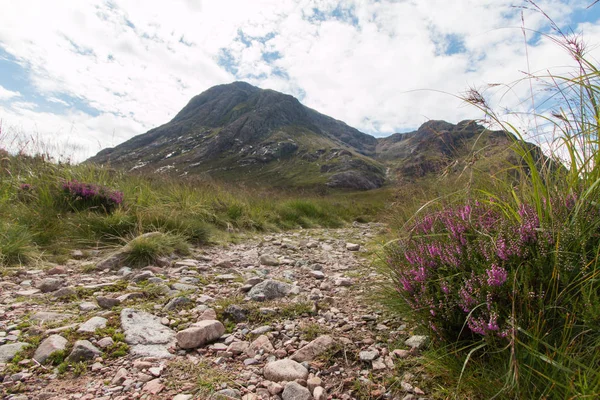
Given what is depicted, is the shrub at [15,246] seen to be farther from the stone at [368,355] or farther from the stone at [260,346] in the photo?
the stone at [368,355]

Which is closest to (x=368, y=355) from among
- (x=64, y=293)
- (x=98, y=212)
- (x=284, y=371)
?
(x=284, y=371)

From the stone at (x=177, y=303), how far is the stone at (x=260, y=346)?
111cm

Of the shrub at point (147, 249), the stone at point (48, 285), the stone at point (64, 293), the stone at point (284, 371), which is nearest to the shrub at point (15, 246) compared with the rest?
the stone at point (48, 285)

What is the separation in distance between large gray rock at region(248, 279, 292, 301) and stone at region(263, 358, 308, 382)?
4.51 ft

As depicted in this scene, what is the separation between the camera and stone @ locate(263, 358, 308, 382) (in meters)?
2.03

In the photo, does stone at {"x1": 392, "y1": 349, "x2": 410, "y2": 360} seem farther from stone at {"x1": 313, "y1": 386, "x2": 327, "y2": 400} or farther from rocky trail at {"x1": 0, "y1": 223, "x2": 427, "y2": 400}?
stone at {"x1": 313, "y1": 386, "x2": 327, "y2": 400}

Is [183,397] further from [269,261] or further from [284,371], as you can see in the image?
[269,261]

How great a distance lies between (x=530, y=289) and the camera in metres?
1.71

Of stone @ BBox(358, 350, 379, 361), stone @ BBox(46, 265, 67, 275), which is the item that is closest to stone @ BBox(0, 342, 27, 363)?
stone @ BBox(46, 265, 67, 275)

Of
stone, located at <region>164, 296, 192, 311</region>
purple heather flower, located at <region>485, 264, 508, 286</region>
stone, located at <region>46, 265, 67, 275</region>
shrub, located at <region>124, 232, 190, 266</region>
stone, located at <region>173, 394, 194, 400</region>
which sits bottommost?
stone, located at <region>173, 394, 194, 400</region>

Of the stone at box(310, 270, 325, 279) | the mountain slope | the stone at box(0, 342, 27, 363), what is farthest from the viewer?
the mountain slope

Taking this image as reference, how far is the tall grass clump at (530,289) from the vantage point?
1.43m

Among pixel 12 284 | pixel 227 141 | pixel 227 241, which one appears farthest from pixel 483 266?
pixel 227 141

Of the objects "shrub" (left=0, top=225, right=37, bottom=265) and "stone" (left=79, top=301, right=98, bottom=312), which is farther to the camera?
"shrub" (left=0, top=225, right=37, bottom=265)
